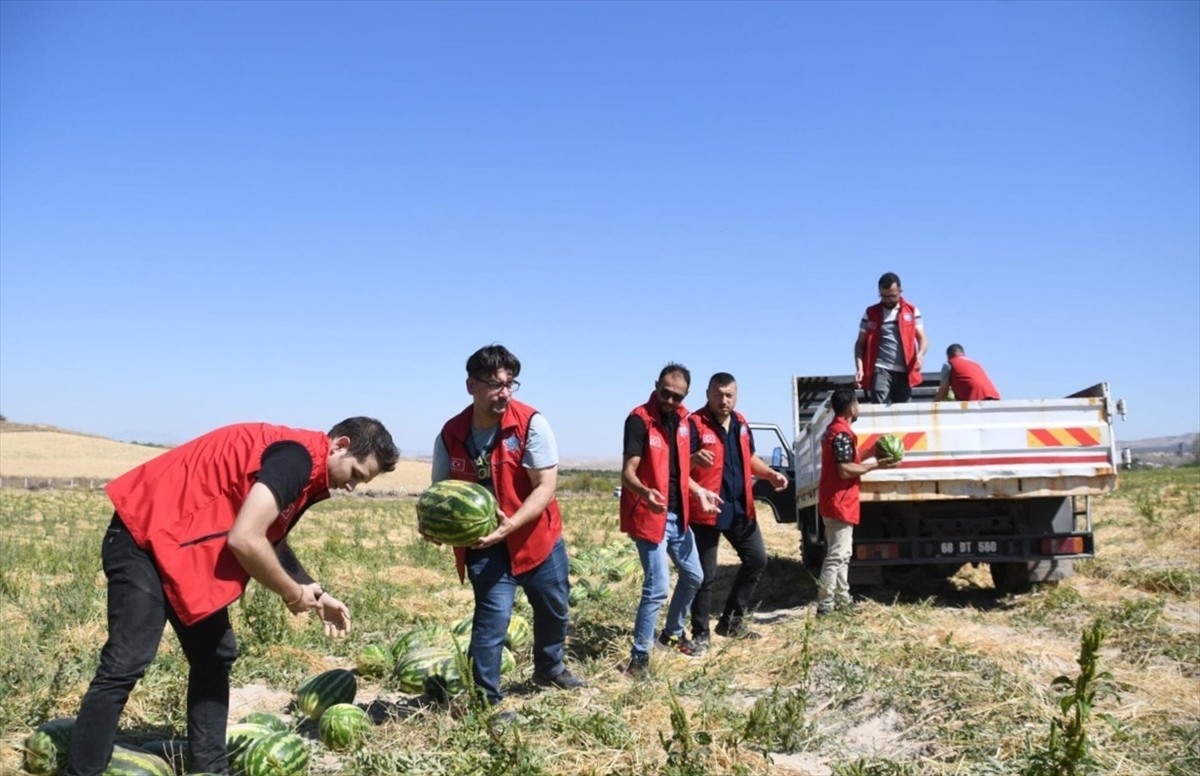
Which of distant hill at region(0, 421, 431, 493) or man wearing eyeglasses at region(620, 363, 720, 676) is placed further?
distant hill at region(0, 421, 431, 493)

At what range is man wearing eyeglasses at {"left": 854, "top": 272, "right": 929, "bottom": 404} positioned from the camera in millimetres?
9945

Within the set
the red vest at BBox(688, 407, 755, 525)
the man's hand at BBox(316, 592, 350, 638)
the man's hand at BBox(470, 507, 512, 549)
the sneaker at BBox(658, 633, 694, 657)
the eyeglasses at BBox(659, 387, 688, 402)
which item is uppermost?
the eyeglasses at BBox(659, 387, 688, 402)

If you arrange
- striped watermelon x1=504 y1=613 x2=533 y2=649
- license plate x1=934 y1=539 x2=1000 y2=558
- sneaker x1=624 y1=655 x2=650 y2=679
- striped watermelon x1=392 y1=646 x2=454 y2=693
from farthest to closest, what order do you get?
license plate x1=934 y1=539 x2=1000 y2=558 → striped watermelon x1=504 y1=613 x2=533 y2=649 → sneaker x1=624 y1=655 x2=650 y2=679 → striped watermelon x1=392 y1=646 x2=454 y2=693

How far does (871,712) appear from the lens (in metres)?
5.29

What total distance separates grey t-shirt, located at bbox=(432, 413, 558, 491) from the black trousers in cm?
233

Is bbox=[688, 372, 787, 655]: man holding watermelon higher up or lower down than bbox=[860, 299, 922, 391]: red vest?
lower down

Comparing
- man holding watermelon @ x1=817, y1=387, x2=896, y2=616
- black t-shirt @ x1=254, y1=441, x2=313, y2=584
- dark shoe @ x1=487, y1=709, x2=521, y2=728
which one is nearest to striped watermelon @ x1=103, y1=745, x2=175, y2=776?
black t-shirt @ x1=254, y1=441, x2=313, y2=584

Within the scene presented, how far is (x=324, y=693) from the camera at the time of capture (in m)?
5.27

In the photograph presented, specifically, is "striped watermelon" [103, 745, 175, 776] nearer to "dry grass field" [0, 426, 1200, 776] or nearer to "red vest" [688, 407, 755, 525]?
"dry grass field" [0, 426, 1200, 776]

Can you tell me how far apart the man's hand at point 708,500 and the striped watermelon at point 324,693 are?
270 centimetres

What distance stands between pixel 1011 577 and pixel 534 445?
6.84 metres

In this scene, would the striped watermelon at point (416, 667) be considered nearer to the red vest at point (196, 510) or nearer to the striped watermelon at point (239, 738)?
the striped watermelon at point (239, 738)

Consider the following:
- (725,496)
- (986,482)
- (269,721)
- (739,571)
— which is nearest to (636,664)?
(739,571)

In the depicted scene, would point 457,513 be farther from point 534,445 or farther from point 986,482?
point 986,482
